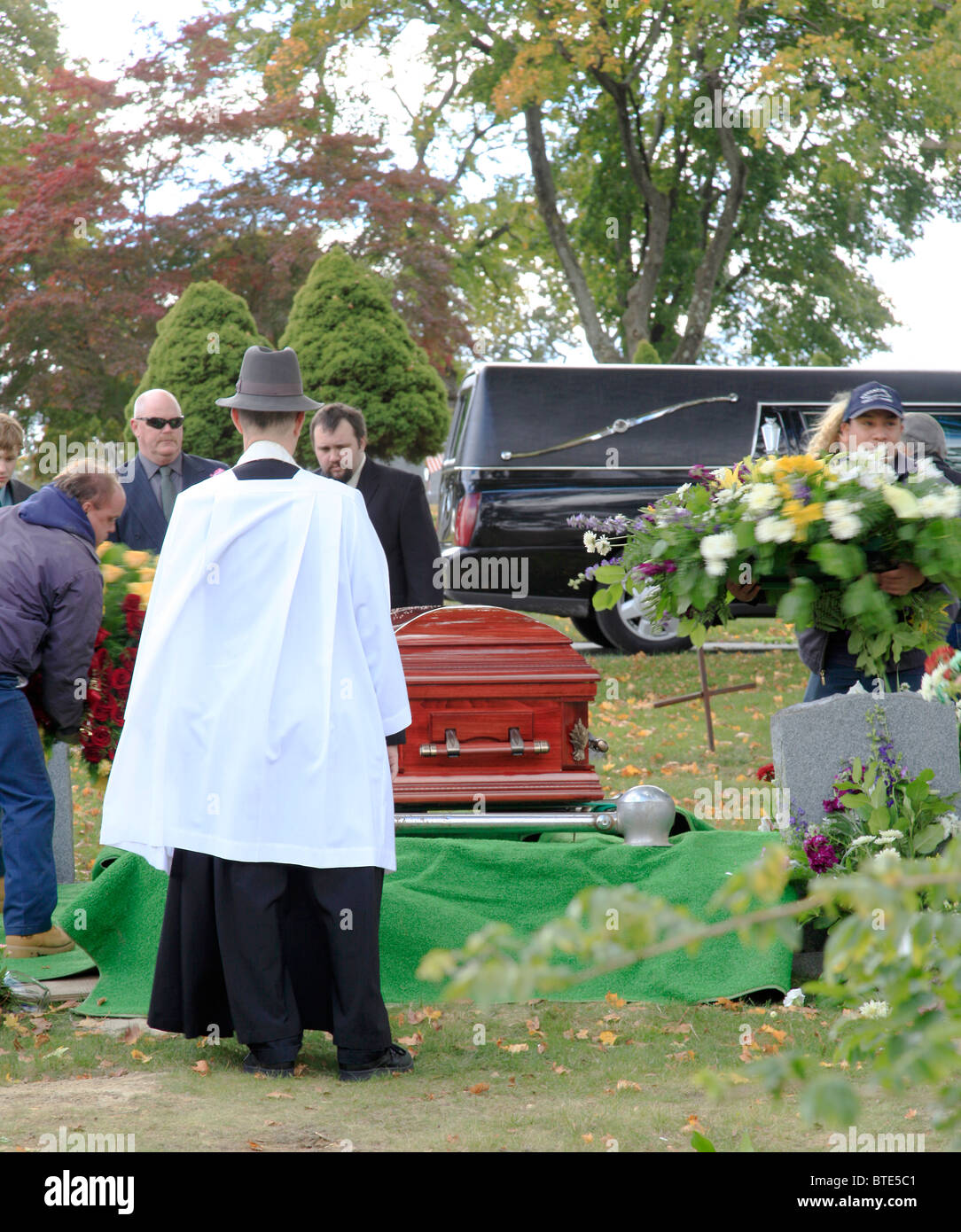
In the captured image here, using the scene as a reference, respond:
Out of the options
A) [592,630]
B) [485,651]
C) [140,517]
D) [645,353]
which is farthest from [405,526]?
[645,353]

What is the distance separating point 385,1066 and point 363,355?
11.8 meters

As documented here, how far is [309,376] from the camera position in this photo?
14.9m

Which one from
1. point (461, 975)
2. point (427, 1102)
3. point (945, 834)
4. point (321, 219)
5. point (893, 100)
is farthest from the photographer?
point (321, 219)

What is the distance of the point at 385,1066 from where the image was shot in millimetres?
3881

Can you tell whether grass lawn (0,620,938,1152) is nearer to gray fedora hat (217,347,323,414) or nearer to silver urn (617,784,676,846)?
silver urn (617,784,676,846)

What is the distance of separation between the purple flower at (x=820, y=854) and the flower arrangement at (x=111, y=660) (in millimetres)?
2461

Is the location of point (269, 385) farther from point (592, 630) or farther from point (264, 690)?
point (592, 630)

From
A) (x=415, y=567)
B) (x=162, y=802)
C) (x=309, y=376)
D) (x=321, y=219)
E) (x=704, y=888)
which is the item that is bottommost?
(x=704, y=888)

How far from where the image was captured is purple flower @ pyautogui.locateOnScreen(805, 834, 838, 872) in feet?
14.5

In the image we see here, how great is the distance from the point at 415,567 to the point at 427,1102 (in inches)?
118

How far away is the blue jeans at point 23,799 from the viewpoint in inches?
186

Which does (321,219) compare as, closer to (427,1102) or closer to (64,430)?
(64,430)

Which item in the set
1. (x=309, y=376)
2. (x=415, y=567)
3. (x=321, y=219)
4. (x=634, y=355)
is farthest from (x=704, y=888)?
(x=321, y=219)

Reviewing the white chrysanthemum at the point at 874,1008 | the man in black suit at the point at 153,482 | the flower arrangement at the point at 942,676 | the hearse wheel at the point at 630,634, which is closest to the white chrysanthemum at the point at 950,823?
the flower arrangement at the point at 942,676
